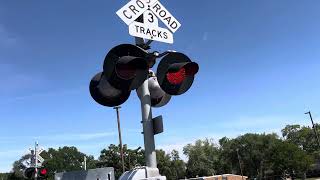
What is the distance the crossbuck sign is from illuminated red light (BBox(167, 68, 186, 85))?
458mm

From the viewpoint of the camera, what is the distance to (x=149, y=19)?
531 cm

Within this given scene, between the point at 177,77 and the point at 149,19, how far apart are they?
81 centimetres

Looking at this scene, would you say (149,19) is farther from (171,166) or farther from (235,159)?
(171,166)

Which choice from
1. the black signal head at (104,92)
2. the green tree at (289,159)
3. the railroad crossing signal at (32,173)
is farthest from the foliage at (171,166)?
the black signal head at (104,92)

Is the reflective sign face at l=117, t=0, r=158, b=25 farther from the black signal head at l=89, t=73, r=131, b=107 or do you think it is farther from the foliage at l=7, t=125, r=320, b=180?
the foliage at l=7, t=125, r=320, b=180

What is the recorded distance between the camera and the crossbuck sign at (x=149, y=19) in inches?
200

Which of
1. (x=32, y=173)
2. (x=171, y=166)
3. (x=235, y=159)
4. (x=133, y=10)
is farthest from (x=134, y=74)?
(x=171, y=166)

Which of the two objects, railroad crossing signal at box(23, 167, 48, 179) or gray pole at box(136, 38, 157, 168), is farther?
railroad crossing signal at box(23, 167, 48, 179)

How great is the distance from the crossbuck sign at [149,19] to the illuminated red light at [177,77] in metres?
0.46

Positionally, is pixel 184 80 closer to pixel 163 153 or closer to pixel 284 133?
pixel 163 153

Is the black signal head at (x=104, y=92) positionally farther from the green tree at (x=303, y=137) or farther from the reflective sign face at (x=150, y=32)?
the green tree at (x=303, y=137)

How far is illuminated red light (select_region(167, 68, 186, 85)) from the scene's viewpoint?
5293 mm

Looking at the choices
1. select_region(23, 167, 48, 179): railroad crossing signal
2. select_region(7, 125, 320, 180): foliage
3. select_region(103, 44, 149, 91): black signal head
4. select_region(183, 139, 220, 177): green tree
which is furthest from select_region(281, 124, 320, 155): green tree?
select_region(103, 44, 149, 91): black signal head

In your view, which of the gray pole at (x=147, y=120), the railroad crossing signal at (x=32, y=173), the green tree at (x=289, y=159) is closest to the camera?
the gray pole at (x=147, y=120)
